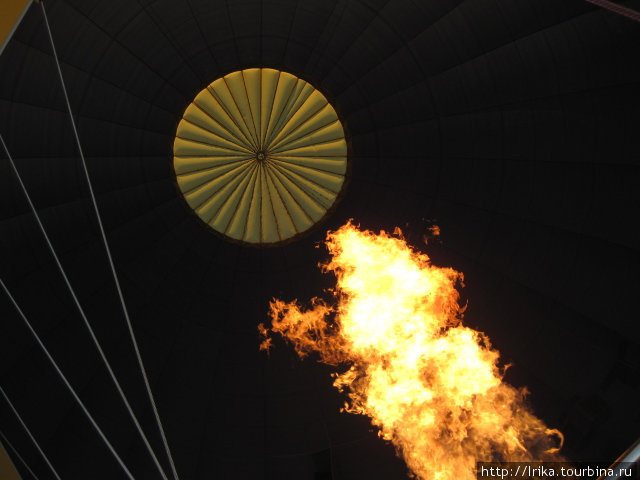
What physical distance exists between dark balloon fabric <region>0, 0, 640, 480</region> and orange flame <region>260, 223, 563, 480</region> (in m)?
0.25

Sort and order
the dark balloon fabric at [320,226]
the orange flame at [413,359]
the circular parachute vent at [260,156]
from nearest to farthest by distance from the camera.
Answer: the dark balloon fabric at [320,226] → the orange flame at [413,359] → the circular parachute vent at [260,156]

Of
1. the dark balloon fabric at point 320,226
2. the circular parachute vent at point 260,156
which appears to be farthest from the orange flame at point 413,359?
the circular parachute vent at point 260,156

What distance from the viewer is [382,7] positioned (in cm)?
679

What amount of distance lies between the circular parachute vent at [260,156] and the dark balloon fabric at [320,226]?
250mm

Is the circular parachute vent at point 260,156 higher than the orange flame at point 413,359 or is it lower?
higher

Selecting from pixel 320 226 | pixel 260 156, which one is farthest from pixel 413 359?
pixel 260 156

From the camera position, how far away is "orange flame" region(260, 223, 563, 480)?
23.2 ft

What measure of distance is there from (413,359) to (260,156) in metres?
4.10

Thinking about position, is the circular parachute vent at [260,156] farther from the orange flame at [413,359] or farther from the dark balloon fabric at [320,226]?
the orange flame at [413,359]

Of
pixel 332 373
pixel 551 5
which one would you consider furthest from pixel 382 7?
pixel 332 373

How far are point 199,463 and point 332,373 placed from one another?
2525 mm

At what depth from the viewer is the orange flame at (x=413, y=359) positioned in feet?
23.2

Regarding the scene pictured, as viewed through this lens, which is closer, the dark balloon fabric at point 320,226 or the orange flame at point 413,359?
the dark balloon fabric at point 320,226

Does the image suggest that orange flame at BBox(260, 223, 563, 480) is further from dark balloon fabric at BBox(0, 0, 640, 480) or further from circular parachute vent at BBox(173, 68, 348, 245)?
circular parachute vent at BBox(173, 68, 348, 245)
